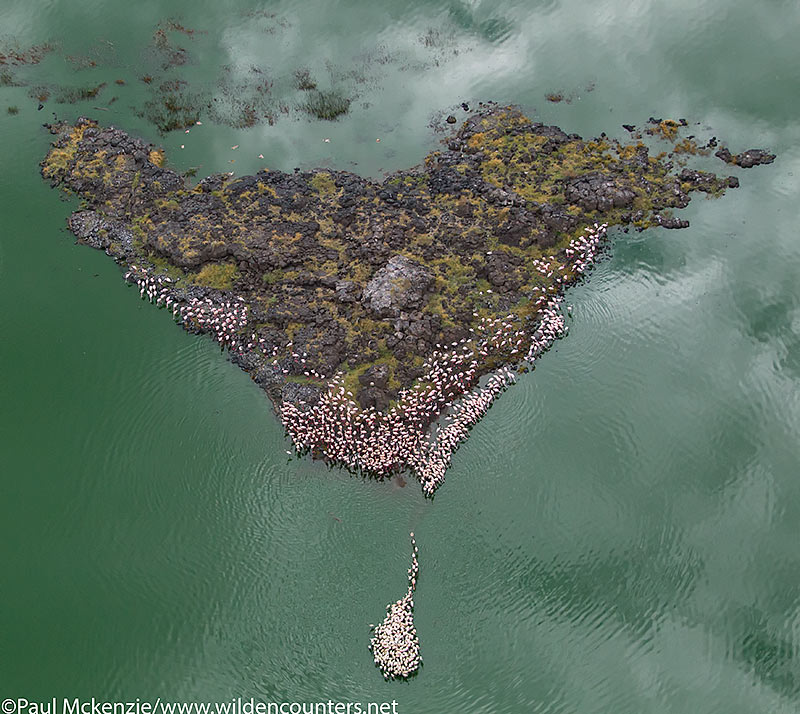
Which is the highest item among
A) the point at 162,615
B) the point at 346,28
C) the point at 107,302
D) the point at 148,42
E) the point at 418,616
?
the point at 346,28

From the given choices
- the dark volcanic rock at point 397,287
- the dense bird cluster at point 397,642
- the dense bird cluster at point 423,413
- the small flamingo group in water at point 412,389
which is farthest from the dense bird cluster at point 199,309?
the dense bird cluster at point 397,642

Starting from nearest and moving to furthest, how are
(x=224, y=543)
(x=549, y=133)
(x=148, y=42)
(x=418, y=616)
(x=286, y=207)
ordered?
(x=418, y=616)
(x=224, y=543)
(x=286, y=207)
(x=549, y=133)
(x=148, y=42)

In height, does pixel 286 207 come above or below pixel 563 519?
above

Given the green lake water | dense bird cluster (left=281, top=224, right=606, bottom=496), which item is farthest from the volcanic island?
the green lake water

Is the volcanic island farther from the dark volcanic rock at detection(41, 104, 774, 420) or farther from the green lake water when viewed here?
the green lake water

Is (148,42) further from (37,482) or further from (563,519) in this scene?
(563,519)

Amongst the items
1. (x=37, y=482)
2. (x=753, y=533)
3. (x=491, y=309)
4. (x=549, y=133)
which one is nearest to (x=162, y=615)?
(x=37, y=482)
